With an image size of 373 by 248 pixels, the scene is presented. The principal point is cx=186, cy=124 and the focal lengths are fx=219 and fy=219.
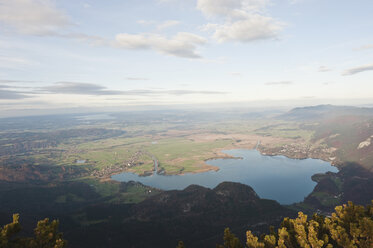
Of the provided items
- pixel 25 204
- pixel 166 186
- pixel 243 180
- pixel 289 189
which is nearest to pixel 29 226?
pixel 25 204

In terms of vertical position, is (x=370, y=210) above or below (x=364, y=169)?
above

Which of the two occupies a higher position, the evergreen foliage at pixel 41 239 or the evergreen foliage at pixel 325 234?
the evergreen foliage at pixel 41 239

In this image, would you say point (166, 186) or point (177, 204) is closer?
point (177, 204)

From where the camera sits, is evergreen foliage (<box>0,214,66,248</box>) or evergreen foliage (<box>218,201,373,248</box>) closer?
evergreen foliage (<box>0,214,66,248</box>)

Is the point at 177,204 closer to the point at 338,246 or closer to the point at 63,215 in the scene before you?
the point at 63,215

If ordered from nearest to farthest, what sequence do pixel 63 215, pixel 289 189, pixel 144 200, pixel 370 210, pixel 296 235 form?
pixel 296 235, pixel 370 210, pixel 63 215, pixel 144 200, pixel 289 189

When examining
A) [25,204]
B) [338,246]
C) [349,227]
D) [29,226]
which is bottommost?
[25,204]

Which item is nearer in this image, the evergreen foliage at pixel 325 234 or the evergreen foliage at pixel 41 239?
the evergreen foliage at pixel 41 239

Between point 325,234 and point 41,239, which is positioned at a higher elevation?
point 41,239

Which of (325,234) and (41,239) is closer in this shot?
(41,239)

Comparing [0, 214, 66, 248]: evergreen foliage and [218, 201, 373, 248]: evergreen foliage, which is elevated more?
[0, 214, 66, 248]: evergreen foliage

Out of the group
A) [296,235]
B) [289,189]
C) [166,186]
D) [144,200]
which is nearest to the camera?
[296,235]
